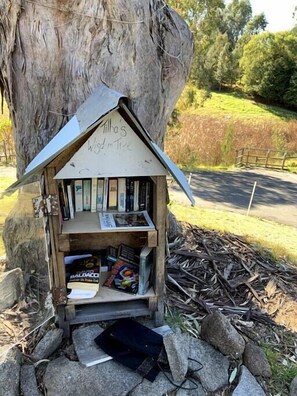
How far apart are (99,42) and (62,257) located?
172cm

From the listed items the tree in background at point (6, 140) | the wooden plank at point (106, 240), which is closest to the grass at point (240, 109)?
the tree in background at point (6, 140)

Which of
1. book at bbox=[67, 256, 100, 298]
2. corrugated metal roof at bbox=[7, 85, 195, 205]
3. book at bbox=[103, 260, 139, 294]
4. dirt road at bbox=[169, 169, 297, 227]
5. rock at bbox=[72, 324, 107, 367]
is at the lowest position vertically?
dirt road at bbox=[169, 169, 297, 227]

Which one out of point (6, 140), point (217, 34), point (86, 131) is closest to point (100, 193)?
point (86, 131)

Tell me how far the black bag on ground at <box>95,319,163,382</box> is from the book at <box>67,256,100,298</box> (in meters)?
0.35

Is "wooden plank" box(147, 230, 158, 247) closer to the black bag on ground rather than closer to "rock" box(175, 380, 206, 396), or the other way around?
the black bag on ground

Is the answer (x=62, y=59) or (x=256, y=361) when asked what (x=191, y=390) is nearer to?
(x=256, y=361)

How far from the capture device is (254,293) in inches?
129

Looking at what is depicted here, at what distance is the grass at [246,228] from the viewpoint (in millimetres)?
5148

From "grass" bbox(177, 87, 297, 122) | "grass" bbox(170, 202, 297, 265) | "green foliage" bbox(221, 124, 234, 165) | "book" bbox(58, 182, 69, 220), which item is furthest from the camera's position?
"grass" bbox(177, 87, 297, 122)

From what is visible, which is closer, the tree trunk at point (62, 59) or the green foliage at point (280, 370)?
the green foliage at point (280, 370)

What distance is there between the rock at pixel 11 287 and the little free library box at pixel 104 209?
49cm

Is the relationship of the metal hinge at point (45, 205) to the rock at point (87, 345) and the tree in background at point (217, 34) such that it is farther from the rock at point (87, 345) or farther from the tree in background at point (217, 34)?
the tree in background at point (217, 34)

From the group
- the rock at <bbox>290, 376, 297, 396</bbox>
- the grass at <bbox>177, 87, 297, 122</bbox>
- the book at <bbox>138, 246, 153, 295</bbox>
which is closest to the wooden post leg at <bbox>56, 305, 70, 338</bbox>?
the book at <bbox>138, 246, 153, 295</bbox>

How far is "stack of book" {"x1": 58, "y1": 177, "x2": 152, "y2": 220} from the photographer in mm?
2334
